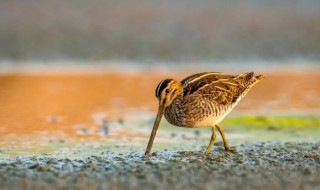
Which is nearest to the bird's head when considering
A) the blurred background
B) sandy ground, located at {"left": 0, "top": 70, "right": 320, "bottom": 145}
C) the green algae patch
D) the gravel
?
the gravel

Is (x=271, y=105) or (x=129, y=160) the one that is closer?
(x=129, y=160)

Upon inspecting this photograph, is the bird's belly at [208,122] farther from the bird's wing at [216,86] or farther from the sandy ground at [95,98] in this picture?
the sandy ground at [95,98]

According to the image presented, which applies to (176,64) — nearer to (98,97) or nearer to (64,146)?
(98,97)

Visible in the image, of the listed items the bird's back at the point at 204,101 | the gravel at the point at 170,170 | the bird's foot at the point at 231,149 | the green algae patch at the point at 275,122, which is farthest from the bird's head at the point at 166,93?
the green algae patch at the point at 275,122

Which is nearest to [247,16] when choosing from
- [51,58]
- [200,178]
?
[51,58]

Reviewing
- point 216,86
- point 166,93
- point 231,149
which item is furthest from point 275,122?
point 166,93

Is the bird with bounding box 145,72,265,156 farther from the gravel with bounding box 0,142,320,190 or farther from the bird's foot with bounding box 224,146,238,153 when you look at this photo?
the gravel with bounding box 0,142,320,190
